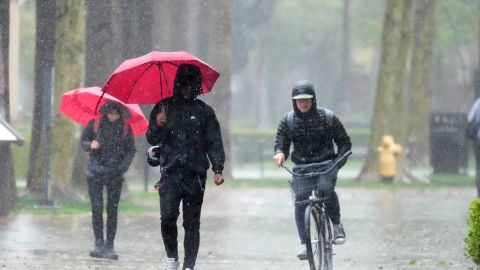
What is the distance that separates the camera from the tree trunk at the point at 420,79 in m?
43.0

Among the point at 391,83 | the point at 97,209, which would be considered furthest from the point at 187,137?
the point at 391,83

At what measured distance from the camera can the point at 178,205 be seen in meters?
11.0

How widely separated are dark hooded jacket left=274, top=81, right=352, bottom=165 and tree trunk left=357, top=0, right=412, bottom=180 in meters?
19.8

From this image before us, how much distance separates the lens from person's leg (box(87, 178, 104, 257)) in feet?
46.5

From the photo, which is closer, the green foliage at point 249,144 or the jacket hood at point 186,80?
the jacket hood at point 186,80

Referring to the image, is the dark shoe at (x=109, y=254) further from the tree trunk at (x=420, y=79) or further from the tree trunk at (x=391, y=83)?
the tree trunk at (x=420, y=79)

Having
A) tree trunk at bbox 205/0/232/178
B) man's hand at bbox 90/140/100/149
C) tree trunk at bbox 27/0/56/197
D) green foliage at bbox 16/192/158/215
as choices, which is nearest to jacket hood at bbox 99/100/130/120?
man's hand at bbox 90/140/100/149

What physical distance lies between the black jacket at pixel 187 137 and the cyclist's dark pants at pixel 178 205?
0.29 feet

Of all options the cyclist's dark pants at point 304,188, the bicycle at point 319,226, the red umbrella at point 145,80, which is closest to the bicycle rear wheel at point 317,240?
the bicycle at point 319,226

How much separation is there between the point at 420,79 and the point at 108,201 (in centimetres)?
2960

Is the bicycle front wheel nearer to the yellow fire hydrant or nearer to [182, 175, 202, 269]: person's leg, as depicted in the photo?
[182, 175, 202, 269]: person's leg

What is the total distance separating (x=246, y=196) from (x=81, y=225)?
8484 millimetres

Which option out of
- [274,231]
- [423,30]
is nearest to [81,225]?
[274,231]

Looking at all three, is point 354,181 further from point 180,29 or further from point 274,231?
point 274,231
